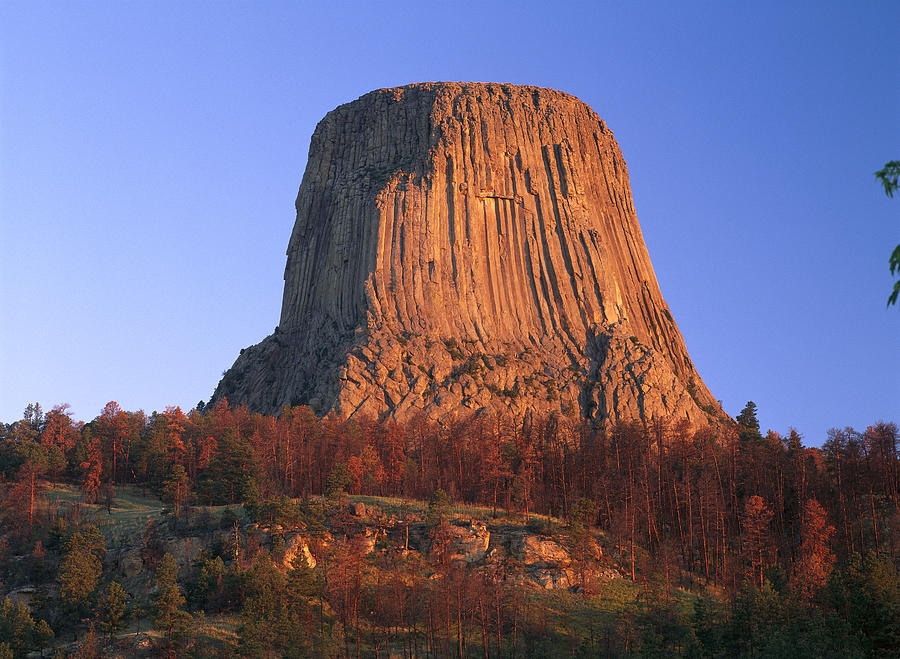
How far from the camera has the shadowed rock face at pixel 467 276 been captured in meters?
131

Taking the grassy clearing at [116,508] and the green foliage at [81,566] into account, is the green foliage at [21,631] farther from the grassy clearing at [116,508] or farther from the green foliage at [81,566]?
the grassy clearing at [116,508]

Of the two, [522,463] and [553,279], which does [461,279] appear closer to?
[553,279]

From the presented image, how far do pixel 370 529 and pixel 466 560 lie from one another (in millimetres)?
7281

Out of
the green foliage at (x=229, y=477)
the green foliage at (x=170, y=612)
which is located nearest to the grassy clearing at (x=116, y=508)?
the green foliage at (x=229, y=477)

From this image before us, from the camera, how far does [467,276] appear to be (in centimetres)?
14088

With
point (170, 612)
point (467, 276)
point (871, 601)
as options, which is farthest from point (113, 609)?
point (467, 276)

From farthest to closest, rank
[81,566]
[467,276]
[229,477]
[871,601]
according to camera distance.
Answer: [467,276]
[229,477]
[81,566]
[871,601]

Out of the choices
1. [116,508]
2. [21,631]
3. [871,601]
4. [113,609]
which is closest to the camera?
[871,601]

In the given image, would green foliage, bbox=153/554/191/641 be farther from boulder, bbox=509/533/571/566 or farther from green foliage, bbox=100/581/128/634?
boulder, bbox=509/533/571/566

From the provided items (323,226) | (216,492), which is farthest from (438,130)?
(216,492)

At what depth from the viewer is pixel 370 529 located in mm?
78438

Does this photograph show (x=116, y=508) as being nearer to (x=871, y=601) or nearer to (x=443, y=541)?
(x=443, y=541)

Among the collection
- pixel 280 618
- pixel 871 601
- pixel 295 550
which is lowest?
pixel 280 618

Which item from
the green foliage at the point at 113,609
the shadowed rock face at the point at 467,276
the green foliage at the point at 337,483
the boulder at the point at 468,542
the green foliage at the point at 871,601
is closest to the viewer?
the green foliage at the point at 871,601
